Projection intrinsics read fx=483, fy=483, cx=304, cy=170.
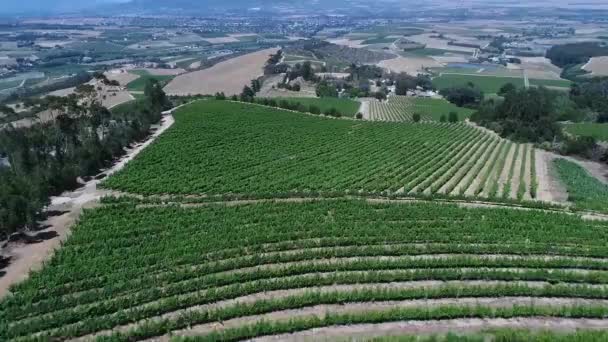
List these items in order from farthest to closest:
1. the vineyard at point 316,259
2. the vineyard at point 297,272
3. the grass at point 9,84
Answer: the grass at point 9,84 < the vineyard at point 297,272 < the vineyard at point 316,259

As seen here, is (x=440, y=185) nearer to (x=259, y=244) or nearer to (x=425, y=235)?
(x=425, y=235)

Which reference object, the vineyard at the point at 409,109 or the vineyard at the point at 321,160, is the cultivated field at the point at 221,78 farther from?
the vineyard at the point at 321,160

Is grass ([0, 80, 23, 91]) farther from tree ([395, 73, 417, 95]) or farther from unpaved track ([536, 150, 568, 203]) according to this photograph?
unpaved track ([536, 150, 568, 203])

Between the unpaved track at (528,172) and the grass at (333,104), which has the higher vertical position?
the unpaved track at (528,172)

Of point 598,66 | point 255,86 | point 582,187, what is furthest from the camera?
point 598,66

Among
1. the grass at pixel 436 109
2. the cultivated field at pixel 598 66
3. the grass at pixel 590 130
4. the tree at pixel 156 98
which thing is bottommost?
the grass at pixel 436 109

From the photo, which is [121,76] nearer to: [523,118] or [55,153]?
[55,153]

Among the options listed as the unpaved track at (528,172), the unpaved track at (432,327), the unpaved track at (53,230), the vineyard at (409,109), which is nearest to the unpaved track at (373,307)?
the unpaved track at (432,327)

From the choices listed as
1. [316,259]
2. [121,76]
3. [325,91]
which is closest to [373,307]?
[316,259]
